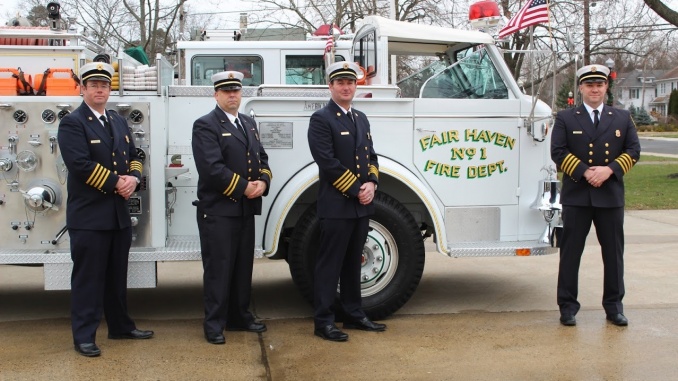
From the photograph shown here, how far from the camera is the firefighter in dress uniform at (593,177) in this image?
574cm

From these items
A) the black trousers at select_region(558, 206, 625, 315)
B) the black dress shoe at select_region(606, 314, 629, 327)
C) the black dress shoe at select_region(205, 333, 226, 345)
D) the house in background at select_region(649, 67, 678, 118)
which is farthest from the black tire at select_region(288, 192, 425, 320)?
the house in background at select_region(649, 67, 678, 118)

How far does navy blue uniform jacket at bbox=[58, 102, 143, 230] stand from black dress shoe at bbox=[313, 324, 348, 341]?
5.07ft

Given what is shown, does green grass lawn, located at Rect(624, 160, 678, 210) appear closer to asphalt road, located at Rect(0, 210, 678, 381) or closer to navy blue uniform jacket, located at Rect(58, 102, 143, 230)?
asphalt road, located at Rect(0, 210, 678, 381)

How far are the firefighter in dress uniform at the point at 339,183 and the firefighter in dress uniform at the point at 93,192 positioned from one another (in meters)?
1.30

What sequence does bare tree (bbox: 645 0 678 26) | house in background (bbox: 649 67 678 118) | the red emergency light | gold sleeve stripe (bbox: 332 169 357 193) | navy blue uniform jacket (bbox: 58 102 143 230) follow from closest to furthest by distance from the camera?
navy blue uniform jacket (bbox: 58 102 143 230)
gold sleeve stripe (bbox: 332 169 357 193)
the red emergency light
bare tree (bbox: 645 0 678 26)
house in background (bbox: 649 67 678 118)

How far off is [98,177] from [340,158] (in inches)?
64.3

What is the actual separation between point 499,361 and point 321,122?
199 cm

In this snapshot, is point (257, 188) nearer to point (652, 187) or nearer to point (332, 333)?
point (332, 333)

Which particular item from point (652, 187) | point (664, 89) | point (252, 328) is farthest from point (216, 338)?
point (664, 89)

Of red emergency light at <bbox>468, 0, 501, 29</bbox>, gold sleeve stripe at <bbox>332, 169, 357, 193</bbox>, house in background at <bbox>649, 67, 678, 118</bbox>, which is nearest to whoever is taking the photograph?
gold sleeve stripe at <bbox>332, 169, 357, 193</bbox>

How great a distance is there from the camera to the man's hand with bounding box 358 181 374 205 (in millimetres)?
5508

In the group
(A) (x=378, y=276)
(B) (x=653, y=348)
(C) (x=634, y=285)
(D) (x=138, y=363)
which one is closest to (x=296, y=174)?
(A) (x=378, y=276)

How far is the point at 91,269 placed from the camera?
17.3ft

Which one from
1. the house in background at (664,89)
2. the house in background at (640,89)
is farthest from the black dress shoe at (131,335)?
the house in background at (640,89)
